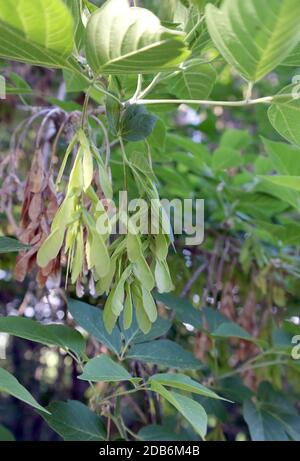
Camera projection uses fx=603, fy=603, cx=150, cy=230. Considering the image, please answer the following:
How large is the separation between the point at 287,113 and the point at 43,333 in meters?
0.39

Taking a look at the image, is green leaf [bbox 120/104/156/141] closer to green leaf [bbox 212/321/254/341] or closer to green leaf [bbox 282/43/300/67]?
green leaf [bbox 282/43/300/67]

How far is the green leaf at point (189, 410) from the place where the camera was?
23.1 inches

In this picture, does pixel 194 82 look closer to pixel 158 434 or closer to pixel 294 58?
pixel 294 58

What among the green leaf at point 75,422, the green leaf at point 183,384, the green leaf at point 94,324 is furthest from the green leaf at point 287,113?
the green leaf at point 75,422

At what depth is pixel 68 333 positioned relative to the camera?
79 cm

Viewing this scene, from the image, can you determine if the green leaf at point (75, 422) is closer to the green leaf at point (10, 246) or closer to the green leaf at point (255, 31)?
the green leaf at point (10, 246)

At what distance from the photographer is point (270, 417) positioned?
3.67ft

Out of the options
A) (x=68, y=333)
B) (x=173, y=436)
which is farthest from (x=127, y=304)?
(x=173, y=436)

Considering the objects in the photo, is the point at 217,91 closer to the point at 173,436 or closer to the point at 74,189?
the point at 173,436

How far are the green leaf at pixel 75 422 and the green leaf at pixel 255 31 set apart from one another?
55cm

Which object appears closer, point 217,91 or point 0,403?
point 217,91

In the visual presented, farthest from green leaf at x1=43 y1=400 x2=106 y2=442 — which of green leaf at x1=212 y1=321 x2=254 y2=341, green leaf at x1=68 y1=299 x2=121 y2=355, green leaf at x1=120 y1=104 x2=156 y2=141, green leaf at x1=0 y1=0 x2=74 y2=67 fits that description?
green leaf at x1=0 y1=0 x2=74 y2=67

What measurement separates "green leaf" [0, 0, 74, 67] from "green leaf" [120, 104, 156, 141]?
0.43ft

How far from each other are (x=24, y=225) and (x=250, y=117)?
5.20ft
